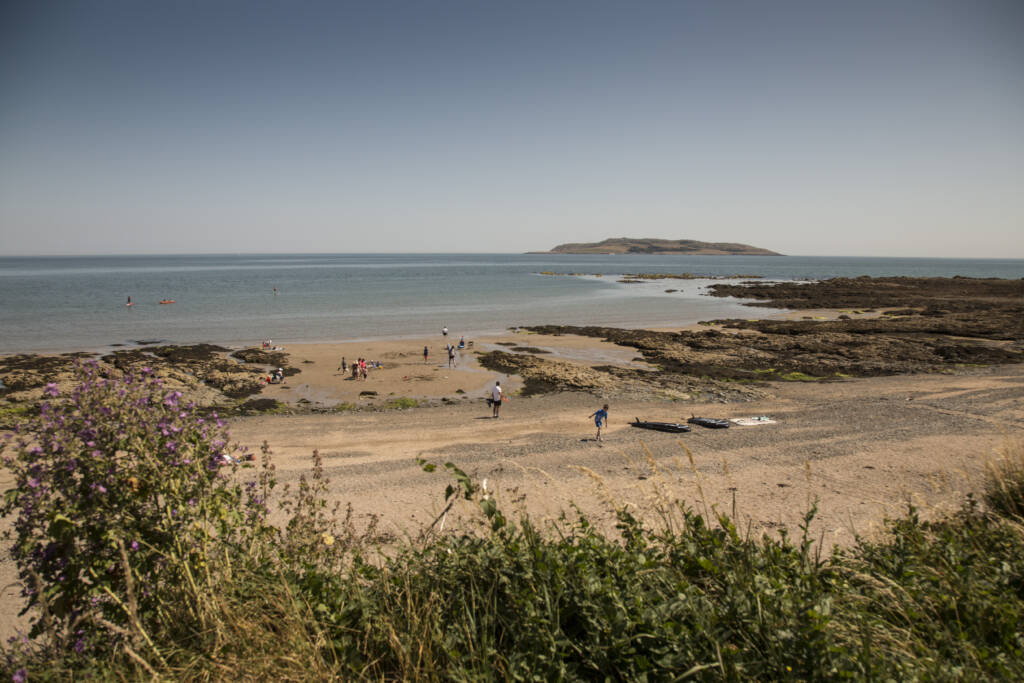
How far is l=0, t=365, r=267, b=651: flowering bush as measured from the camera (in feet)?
Result: 10.2

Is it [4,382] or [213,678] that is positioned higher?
[213,678]

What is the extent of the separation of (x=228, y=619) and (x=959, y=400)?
92.2 ft

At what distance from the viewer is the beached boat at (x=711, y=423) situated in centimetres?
1870

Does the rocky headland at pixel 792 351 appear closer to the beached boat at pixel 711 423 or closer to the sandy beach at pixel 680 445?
the sandy beach at pixel 680 445

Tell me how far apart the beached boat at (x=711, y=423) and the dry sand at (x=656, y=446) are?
567mm

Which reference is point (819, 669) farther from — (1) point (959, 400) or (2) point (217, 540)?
(1) point (959, 400)

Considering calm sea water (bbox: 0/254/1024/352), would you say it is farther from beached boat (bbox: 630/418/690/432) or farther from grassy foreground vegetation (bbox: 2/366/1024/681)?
grassy foreground vegetation (bbox: 2/366/1024/681)

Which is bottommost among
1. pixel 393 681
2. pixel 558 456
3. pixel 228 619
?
pixel 558 456

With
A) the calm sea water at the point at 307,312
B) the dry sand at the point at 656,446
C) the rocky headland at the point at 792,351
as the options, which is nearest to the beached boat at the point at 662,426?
the dry sand at the point at 656,446

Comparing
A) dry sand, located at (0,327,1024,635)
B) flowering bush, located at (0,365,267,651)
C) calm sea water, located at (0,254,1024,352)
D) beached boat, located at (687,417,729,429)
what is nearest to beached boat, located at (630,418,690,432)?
dry sand, located at (0,327,1024,635)

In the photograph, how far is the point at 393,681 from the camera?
2943 mm

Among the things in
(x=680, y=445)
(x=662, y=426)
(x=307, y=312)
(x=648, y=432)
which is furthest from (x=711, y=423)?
(x=307, y=312)

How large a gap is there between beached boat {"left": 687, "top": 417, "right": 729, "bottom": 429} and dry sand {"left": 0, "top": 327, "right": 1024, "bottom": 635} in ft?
1.86

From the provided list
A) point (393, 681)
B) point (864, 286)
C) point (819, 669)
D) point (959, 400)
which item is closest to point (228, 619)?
point (393, 681)
